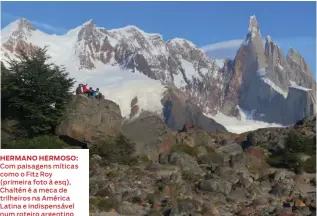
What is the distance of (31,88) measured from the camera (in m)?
34.4

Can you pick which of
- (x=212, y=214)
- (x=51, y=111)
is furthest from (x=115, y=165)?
(x=212, y=214)

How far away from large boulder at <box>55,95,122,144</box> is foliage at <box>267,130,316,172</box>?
12168mm

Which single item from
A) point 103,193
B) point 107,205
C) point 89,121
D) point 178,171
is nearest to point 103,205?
point 107,205

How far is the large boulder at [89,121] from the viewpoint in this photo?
33.1m

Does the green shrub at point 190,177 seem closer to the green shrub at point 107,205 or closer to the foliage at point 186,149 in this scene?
the green shrub at point 107,205

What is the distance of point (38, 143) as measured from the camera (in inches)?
1212

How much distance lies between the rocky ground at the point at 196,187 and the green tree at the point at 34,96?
12.2ft

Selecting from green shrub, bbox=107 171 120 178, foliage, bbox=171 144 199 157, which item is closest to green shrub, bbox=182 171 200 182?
green shrub, bbox=107 171 120 178

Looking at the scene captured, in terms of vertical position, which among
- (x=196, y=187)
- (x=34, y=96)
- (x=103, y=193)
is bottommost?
(x=103, y=193)

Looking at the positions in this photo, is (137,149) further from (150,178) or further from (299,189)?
(299,189)

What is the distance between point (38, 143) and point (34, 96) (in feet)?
15.1

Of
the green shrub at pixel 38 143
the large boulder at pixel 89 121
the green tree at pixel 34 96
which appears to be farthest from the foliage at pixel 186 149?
the green shrub at pixel 38 143

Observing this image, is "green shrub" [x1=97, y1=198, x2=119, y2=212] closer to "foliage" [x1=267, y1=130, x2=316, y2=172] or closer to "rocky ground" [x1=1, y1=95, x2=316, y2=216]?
"rocky ground" [x1=1, y1=95, x2=316, y2=216]

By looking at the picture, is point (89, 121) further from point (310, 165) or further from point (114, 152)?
point (310, 165)
